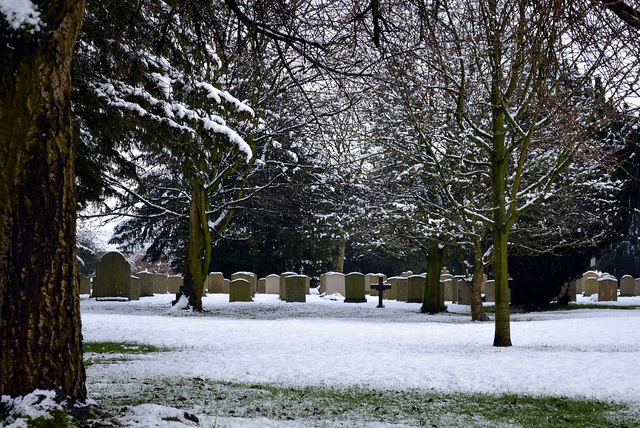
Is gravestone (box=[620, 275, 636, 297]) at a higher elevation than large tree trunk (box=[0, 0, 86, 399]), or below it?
below

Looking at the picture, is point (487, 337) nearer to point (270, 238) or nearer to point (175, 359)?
point (175, 359)

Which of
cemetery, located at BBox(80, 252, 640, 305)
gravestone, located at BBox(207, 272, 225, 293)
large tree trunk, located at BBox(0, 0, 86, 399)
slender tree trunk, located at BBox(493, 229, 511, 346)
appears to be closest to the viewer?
large tree trunk, located at BBox(0, 0, 86, 399)

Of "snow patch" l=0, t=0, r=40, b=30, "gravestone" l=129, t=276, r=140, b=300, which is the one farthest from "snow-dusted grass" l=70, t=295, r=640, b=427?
"gravestone" l=129, t=276, r=140, b=300

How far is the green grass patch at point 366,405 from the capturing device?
5758 millimetres

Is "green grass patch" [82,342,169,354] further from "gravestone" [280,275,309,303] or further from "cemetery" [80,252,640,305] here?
"gravestone" [280,275,309,303]

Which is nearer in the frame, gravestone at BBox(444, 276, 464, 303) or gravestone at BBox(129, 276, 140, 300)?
gravestone at BBox(129, 276, 140, 300)

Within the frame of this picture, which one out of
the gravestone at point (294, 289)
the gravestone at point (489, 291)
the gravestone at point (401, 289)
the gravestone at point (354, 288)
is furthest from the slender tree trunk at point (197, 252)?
the gravestone at point (489, 291)

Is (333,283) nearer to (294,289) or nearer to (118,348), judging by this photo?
(294,289)

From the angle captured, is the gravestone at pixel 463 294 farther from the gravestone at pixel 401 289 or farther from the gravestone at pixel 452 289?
the gravestone at pixel 401 289

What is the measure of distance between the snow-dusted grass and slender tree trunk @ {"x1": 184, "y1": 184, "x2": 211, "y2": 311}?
524 centimetres

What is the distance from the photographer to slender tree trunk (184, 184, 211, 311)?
20.9 metres

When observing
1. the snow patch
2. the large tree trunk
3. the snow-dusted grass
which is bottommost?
the snow-dusted grass

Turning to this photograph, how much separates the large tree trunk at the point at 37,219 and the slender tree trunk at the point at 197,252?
16.6 meters

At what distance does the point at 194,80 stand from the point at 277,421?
617cm
